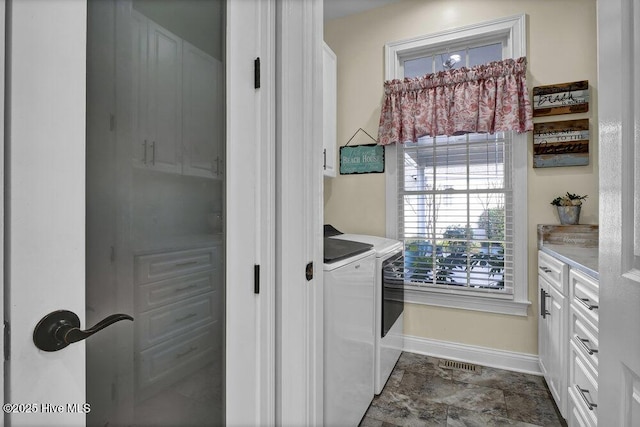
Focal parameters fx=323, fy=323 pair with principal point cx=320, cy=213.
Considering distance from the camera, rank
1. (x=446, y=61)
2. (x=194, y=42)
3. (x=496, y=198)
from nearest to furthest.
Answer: (x=194, y=42) < (x=496, y=198) < (x=446, y=61)

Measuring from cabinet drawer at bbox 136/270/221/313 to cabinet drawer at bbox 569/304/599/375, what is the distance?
148cm

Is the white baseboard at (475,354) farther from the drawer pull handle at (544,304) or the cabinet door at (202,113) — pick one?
the cabinet door at (202,113)

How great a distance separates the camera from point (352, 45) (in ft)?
9.86

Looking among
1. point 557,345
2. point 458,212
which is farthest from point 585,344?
point 458,212

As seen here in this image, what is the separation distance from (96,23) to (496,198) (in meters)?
2.68

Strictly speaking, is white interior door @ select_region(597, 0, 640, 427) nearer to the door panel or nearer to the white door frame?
the white door frame

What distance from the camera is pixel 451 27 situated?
105 inches

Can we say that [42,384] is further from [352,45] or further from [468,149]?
[352,45]

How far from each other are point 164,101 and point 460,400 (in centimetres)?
233

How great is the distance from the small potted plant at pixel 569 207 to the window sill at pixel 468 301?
0.67 meters

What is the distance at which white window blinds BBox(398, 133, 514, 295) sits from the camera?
254 cm

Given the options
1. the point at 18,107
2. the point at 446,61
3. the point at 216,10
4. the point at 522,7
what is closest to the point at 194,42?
the point at 216,10

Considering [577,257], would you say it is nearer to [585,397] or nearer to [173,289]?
[585,397]

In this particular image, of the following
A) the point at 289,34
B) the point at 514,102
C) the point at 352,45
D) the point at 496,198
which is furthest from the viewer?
the point at 352,45
